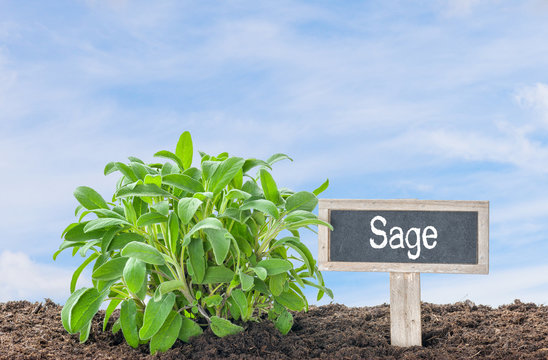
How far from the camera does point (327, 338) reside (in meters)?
2.68

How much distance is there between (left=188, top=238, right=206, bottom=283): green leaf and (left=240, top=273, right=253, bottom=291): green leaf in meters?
0.18

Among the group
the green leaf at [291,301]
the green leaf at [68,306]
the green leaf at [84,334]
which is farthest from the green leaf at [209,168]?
the green leaf at [84,334]

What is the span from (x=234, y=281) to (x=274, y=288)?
7.5 inches

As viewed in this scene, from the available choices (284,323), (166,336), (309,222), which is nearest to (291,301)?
(284,323)

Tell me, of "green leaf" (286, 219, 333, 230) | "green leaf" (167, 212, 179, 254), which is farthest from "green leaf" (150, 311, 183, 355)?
"green leaf" (286, 219, 333, 230)

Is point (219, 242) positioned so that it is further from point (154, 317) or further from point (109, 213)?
point (109, 213)

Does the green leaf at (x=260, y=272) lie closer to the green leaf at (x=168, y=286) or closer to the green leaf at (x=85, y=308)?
Result: the green leaf at (x=168, y=286)

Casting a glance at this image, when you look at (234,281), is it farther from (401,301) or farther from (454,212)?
(454,212)

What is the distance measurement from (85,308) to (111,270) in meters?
0.27

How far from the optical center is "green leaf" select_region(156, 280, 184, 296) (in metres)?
2.28

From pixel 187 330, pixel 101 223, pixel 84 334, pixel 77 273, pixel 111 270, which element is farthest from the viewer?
pixel 77 273

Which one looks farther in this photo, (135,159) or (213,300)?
(135,159)

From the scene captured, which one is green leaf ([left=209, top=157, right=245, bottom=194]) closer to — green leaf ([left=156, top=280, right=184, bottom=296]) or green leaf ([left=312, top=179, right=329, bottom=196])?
green leaf ([left=156, top=280, right=184, bottom=296])

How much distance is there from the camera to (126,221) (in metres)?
2.39
